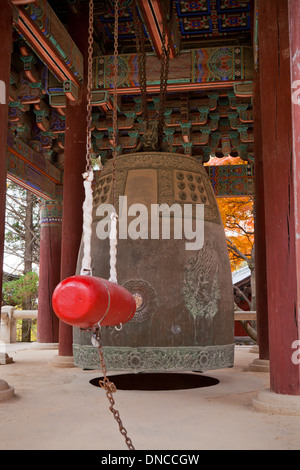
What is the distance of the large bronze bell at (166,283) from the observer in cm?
352

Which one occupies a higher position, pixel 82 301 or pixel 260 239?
pixel 260 239

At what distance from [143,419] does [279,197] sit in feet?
6.19

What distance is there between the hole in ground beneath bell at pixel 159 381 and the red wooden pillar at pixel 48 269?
4072 millimetres

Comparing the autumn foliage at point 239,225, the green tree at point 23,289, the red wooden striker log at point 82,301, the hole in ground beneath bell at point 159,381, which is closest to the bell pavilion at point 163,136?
the red wooden striker log at point 82,301

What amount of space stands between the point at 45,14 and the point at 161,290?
3.30 metres

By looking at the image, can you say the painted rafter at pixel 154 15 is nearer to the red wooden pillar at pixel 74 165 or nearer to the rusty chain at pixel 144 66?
the rusty chain at pixel 144 66

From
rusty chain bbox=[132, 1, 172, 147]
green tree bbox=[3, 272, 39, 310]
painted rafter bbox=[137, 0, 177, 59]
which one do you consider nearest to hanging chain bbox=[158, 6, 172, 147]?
rusty chain bbox=[132, 1, 172, 147]

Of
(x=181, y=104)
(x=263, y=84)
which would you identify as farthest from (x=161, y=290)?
(x=181, y=104)

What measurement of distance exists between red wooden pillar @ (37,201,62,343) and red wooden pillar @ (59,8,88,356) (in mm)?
3275

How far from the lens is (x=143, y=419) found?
341 cm

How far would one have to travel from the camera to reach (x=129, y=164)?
397cm

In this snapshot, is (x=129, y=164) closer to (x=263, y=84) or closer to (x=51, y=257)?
(x=263, y=84)

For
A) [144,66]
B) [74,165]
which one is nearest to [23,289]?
[74,165]

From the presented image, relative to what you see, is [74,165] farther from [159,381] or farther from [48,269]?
[48,269]
